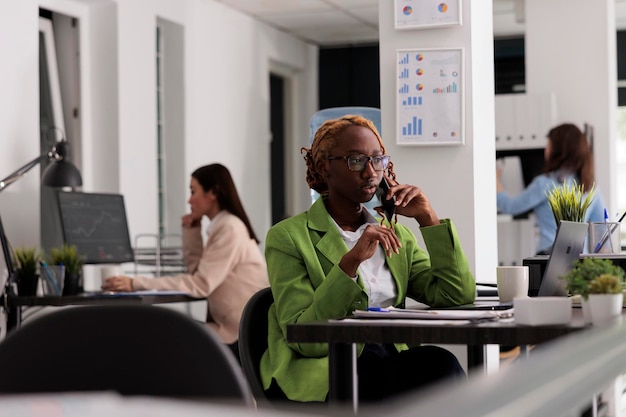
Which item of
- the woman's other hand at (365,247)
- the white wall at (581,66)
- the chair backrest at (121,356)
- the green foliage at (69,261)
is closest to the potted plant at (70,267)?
the green foliage at (69,261)

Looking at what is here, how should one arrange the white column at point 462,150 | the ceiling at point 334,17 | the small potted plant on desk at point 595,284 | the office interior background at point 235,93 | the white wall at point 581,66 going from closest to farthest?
the small potted plant on desk at point 595,284 → the white column at point 462,150 → the office interior background at point 235,93 → the white wall at point 581,66 → the ceiling at point 334,17

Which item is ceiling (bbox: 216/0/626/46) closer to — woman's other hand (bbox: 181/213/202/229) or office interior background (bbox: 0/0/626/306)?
office interior background (bbox: 0/0/626/306)

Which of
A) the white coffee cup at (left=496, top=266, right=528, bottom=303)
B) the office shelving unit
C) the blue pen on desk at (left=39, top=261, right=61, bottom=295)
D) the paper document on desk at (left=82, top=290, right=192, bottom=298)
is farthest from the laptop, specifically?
the office shelving unit

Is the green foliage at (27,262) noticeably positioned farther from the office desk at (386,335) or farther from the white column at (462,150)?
the office desk at (386,335)

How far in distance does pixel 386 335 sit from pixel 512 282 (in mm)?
670

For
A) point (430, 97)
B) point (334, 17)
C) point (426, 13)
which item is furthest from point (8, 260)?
point (334, 17)

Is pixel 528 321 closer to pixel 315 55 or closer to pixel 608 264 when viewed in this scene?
pixel 608 264

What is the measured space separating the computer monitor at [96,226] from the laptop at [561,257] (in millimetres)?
3537

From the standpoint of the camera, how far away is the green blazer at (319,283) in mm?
2568

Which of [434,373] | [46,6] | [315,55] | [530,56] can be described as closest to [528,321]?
[434,373]

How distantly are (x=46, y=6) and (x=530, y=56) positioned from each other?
12.2ft

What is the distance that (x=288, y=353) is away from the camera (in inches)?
103

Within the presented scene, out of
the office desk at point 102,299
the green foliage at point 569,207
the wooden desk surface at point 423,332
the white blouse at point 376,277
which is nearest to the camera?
the wooden desk surface at point 423,332

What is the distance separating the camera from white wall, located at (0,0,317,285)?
253 inches
